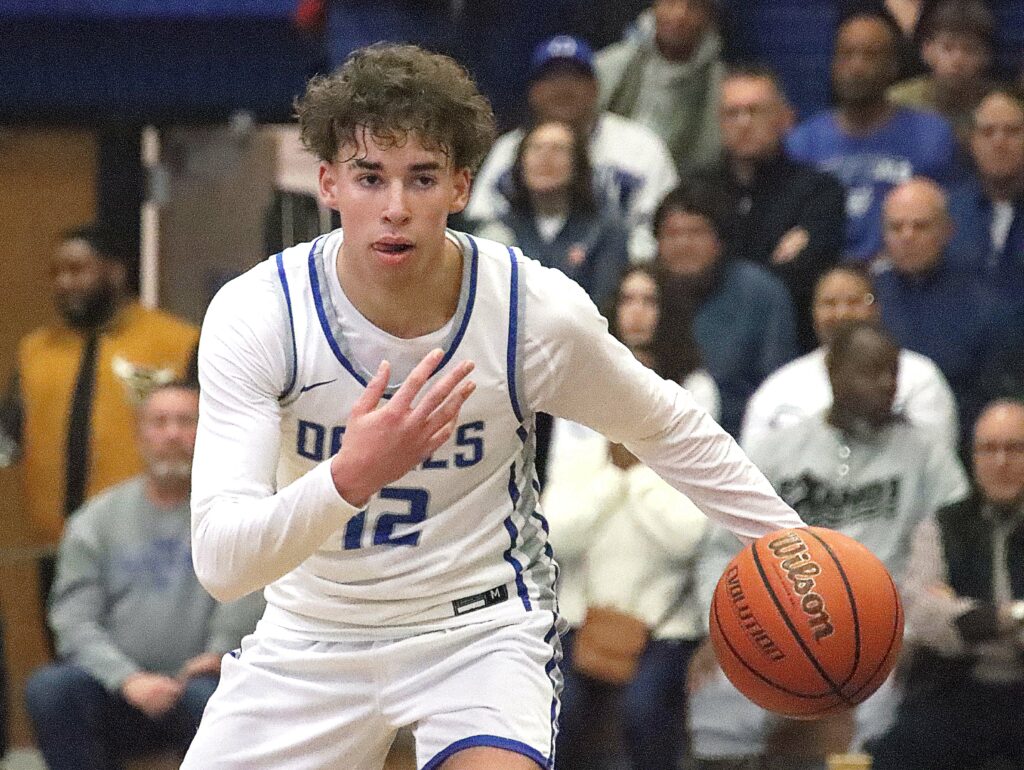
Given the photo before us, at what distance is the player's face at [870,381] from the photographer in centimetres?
632

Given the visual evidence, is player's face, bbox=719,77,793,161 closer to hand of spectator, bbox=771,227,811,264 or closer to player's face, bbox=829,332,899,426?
hand of spectator, bbox=771,227,811,264

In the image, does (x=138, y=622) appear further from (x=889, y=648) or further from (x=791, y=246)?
(x=889, y=648)

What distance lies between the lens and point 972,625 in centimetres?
594

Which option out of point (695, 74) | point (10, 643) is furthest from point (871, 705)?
point (10, 643)

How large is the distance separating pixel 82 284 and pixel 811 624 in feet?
15.8

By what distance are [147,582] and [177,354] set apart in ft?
5.30

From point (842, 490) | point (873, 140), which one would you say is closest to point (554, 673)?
point (842, 490)

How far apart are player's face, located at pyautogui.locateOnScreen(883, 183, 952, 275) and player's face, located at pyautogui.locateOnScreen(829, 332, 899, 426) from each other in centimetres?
67

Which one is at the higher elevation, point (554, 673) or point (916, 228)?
point (916, 228)

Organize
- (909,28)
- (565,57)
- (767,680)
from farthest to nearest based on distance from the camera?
(909,28)
(565,57)
(767,680)

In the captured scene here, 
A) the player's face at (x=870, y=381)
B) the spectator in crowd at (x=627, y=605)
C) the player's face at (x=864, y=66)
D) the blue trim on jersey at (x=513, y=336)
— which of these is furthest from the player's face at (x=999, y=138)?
the blue trim on jersey at (x=513, y=336)

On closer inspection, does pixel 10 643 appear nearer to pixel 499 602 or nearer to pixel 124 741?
pixel 124 741

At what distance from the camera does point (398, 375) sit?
385 cm

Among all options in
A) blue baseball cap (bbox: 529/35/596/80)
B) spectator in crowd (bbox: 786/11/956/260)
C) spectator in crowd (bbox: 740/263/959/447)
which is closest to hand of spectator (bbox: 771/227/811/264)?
spectator in crowd (bbox: 786/11/956/260)
